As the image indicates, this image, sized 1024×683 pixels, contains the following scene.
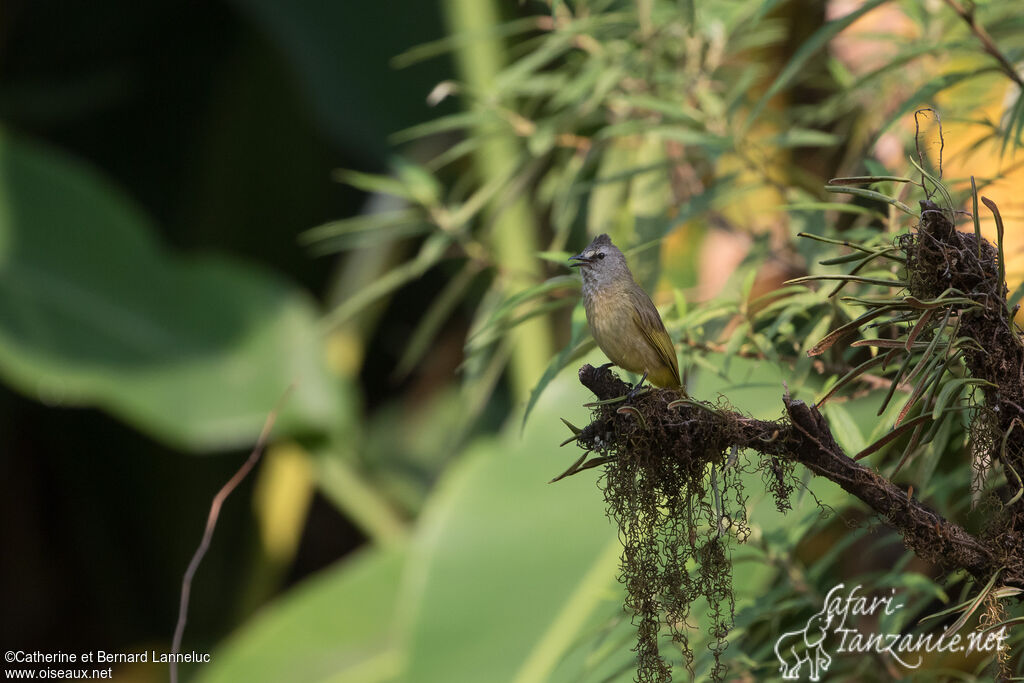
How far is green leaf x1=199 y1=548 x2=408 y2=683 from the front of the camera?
2.88 m

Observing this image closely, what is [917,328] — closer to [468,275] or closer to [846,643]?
[846,643]

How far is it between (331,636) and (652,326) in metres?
2.22

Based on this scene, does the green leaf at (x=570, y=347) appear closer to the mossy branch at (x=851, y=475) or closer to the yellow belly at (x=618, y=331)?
the yellow belly at (x=618, y=331)

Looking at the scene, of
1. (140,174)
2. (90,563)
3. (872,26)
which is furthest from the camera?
(140,174)

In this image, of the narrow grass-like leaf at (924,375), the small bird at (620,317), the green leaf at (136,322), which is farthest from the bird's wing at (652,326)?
the green leaf at (136,322)

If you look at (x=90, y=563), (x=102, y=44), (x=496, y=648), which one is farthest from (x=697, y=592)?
(x=102, y=44)

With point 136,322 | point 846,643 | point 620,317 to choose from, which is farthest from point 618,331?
point 136,322

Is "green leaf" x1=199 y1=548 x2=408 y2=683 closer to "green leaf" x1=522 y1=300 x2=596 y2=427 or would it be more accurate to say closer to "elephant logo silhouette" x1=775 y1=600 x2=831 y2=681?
"elephant logo silhouette" x1=775 y1=600 x2=831 y2=681

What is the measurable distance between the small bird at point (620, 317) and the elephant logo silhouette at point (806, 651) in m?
0.38

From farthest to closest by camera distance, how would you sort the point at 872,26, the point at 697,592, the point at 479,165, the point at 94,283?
the point at 94,283, the point at 872,26, the point at 479,165, the point at 697,592

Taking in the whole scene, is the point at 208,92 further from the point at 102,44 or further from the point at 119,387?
Answer: the point at 119,387

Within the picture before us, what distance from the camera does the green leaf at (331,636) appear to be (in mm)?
2877

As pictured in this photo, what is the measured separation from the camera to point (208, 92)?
487 centimetres

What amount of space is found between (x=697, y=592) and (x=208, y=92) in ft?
14.3
